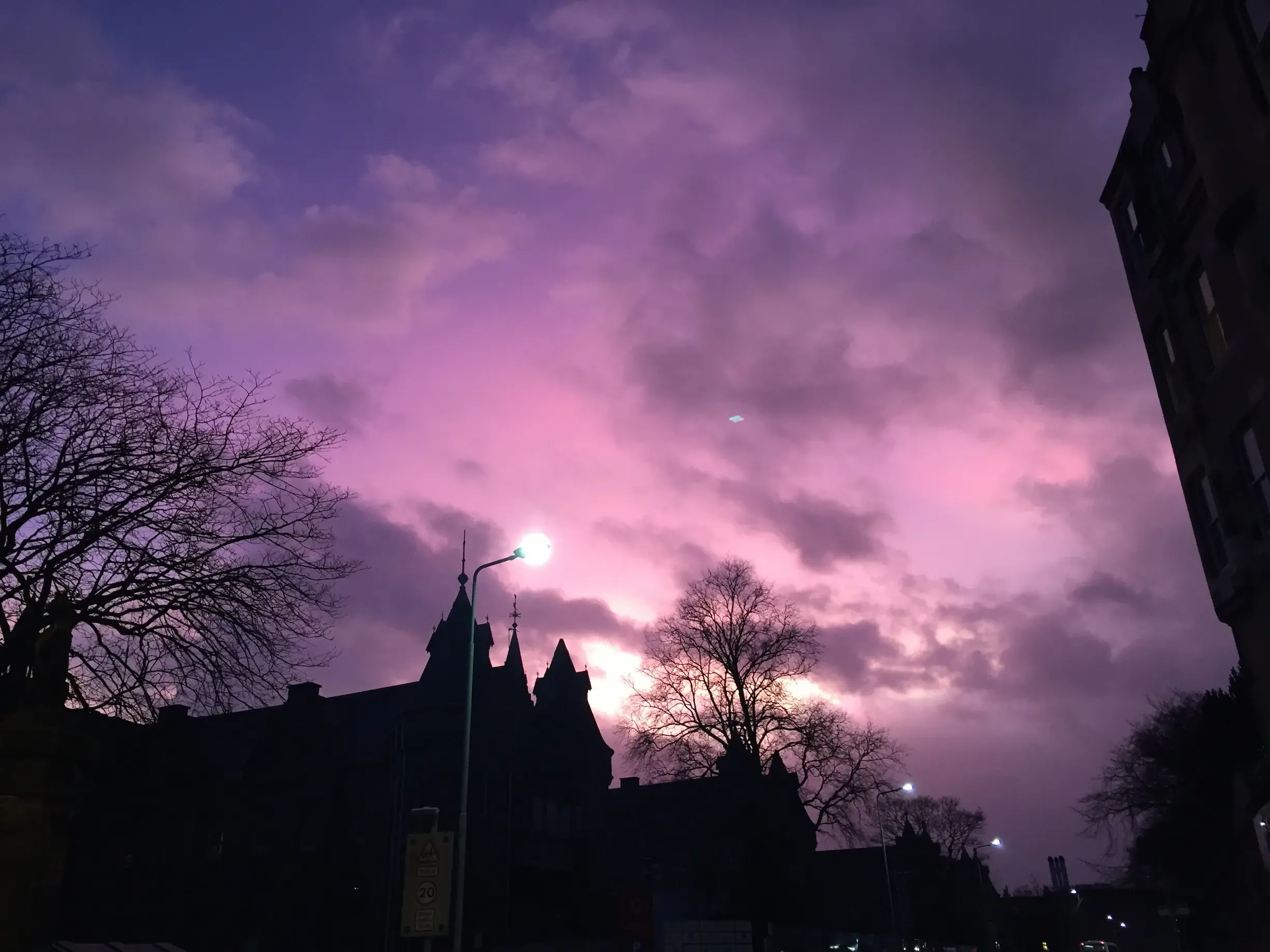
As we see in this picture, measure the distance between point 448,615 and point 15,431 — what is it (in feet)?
153

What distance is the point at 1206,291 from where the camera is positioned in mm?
23812

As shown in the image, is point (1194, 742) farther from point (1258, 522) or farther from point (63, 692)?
point (63, 692)

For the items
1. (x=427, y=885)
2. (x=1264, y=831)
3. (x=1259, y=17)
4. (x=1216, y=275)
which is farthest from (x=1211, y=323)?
(x=427, y=885)

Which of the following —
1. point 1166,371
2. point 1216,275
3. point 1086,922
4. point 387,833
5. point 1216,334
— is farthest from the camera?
point 1086,922

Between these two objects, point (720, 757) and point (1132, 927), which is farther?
point (1132, 927)

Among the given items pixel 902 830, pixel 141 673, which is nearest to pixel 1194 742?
pixel 141 673

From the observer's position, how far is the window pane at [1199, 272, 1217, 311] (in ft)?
77.2

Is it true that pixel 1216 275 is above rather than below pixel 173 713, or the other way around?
above

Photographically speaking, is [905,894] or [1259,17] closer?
[1259,17]

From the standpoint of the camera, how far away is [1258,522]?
869 inches

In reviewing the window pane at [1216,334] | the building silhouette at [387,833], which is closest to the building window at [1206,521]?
the window pane at [1216,334]

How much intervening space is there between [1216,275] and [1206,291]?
190cm

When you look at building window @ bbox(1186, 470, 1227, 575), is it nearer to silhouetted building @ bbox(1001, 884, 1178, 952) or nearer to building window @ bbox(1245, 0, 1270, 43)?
building window @ bbox(1245, 0, 1270, 43)

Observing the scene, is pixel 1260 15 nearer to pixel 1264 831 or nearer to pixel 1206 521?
pixel 1206 521
